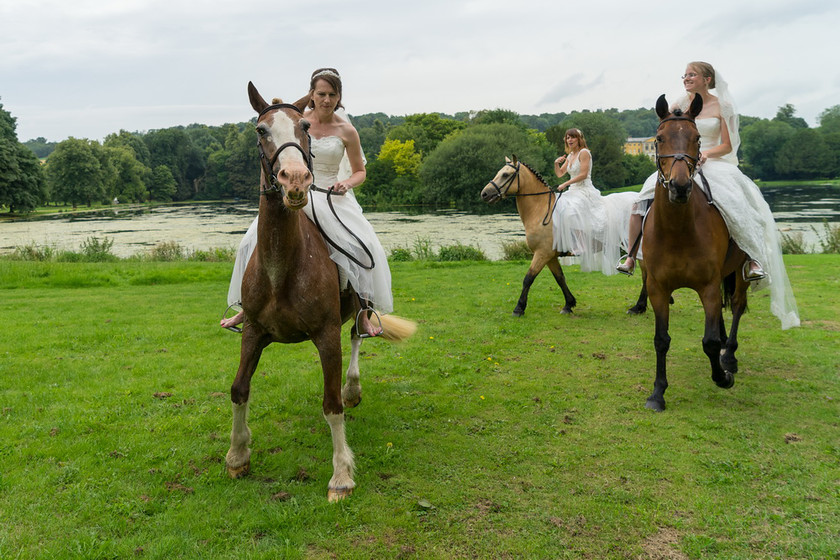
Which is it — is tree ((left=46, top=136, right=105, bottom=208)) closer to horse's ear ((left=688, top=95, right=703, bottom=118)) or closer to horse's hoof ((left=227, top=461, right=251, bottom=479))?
horse's hoof ((left=227, top=461, right=251, bottom=479))

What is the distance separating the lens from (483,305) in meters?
10.4

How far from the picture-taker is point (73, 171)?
63.5 m

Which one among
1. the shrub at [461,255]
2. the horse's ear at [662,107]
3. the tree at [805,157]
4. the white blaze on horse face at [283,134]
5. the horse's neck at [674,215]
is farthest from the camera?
the tree at [805,157]

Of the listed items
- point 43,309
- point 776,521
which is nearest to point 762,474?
point 776,521

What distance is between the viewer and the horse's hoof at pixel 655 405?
5.45 m

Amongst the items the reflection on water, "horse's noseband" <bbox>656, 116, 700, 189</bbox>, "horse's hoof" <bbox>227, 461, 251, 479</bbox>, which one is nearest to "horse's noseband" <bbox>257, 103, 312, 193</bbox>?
"horse's hoof" <bbox>227, 461, 251, 479</bbox>

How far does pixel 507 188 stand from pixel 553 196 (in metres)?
0.86

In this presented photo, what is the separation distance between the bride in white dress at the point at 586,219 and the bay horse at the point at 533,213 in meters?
0.17

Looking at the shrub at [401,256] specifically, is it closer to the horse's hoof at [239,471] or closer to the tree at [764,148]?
the horse's hoof at [239,471]

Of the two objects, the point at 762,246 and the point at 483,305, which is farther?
the point at 483,305

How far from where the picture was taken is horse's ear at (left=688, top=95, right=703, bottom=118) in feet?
16.9

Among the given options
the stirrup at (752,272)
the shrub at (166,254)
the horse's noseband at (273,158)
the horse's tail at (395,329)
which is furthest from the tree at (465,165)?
the horse's noseband at (273,158)

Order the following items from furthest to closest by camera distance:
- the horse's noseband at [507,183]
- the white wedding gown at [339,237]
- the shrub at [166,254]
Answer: the shrub at [166,254] < the horse's noseband at [507,183] < the white wedding gown at [339,237]

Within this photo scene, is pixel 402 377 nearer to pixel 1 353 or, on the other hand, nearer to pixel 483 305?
pixel 483 305
